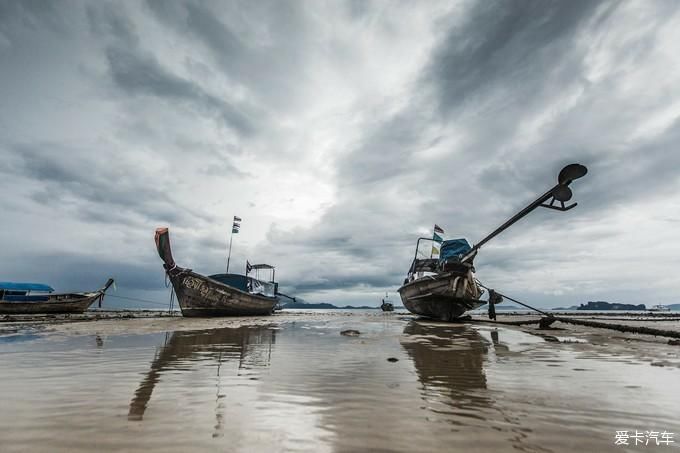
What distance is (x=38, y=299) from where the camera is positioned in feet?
112

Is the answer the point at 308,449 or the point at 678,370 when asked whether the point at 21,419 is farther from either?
the point at 678,370

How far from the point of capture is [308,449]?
249cm

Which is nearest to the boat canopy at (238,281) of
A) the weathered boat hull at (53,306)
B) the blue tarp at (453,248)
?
the weathered boat hull at (53,306)

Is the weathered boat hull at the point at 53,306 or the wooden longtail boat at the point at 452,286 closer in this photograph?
the wooden longtail boat at the point at 452,286

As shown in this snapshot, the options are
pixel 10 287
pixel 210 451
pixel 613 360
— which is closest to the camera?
pixel 210 451

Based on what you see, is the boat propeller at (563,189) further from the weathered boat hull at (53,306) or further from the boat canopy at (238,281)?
the weathered boat hull at (53,306)

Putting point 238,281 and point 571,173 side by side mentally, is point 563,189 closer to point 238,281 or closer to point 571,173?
point 571,173

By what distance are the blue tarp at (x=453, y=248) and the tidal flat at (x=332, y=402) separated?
17697 mm

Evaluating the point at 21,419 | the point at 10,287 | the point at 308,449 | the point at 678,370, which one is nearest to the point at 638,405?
the point at 678,370

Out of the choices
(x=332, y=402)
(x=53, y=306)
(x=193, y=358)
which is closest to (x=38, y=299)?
(x=53, y=306)

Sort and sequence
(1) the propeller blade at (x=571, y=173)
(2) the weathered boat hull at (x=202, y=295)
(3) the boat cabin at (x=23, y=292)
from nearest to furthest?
1. (1) the propeller blade at (x=571, y=173)
2. (2) the weathered boat hull at (x=202, y=295)
3. (3) the boat cabin at (x=23, y=292)

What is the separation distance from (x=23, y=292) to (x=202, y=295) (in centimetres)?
2730

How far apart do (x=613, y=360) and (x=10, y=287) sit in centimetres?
5002

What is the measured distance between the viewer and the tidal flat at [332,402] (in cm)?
A: 267
